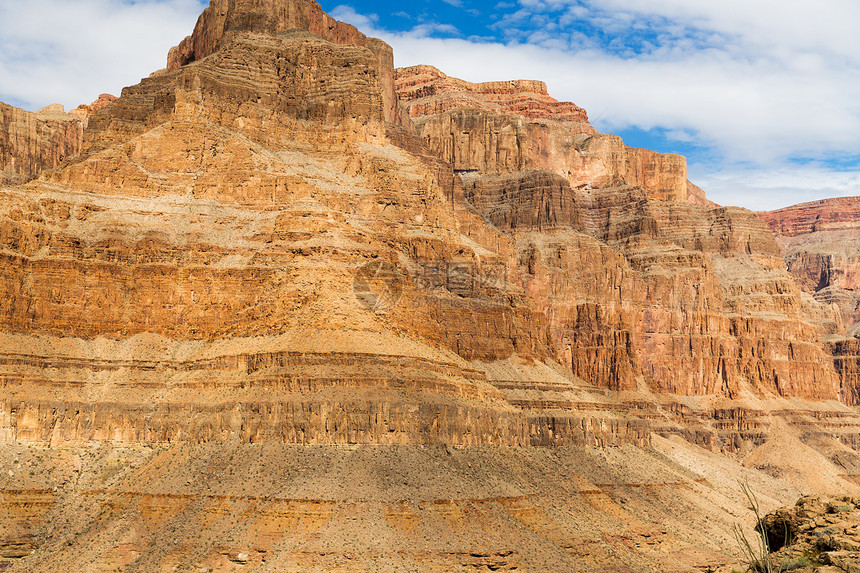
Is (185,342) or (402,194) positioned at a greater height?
(402,194)

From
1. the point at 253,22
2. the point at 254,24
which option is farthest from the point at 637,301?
the point at 253,22

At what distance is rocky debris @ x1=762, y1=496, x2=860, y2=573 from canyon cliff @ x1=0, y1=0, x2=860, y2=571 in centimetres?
4677

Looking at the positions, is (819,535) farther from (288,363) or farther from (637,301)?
(637,301)

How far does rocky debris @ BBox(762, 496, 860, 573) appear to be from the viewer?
26.2 m

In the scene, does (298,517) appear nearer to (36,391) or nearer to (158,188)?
(36,391)

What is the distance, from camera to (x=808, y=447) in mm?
174750

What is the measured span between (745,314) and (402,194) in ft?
306

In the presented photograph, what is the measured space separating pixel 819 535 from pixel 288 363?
215ft

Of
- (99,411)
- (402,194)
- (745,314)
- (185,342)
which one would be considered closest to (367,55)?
(402,194)

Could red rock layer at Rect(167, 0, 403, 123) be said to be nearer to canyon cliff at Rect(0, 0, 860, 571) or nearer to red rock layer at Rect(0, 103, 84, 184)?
canyon cliff at Rect(0, 0, 860, 571)

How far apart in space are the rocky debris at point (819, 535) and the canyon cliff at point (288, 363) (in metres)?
46.8

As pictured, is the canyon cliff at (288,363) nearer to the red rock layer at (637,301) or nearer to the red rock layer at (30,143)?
the red rock layer at (30,143)

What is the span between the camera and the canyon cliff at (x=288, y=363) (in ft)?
260

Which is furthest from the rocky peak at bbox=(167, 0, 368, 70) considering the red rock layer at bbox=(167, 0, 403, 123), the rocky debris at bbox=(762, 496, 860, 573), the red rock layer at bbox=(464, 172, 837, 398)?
the rocky debris at bbox=(762, 496, 860, 573)
